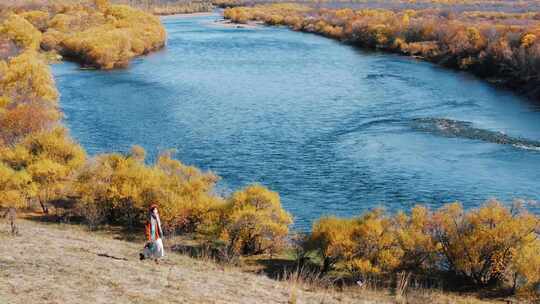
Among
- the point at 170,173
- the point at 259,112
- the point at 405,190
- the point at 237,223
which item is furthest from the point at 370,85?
the point at 237,223

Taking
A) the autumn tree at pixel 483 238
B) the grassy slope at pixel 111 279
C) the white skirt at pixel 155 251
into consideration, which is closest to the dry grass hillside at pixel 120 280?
the grassy slope at pixel 111 279

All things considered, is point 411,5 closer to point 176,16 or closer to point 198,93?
point 176,16

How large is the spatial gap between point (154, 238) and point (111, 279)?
3.80 meters

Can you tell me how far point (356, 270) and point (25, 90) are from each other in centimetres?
3316

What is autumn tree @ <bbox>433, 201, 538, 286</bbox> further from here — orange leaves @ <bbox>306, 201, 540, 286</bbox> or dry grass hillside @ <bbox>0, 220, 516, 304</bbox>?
dry grass hillside @ <bbox>0, 220, 516, 304</bbox>

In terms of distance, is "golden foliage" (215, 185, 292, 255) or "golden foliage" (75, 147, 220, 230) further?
"golden foliage" (75, 147, 220, 230)

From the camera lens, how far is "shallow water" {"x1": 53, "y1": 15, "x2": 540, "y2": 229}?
37.1 meters

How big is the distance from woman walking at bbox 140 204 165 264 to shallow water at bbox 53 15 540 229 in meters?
11.1

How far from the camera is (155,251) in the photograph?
21781 millimetres

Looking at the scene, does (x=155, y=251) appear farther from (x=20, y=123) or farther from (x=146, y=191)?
(x=20, y=123)

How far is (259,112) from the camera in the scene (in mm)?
54062

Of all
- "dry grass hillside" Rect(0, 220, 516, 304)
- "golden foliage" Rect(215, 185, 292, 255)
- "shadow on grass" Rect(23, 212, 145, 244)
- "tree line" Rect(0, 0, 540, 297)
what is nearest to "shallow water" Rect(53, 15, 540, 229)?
"golden foliage" Rect(215, 185, 292, 255)

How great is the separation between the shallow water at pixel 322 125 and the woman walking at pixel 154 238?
11065 mm

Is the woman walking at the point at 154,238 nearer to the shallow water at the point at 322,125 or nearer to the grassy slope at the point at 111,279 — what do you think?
the grassy slope at the point at 111,279
